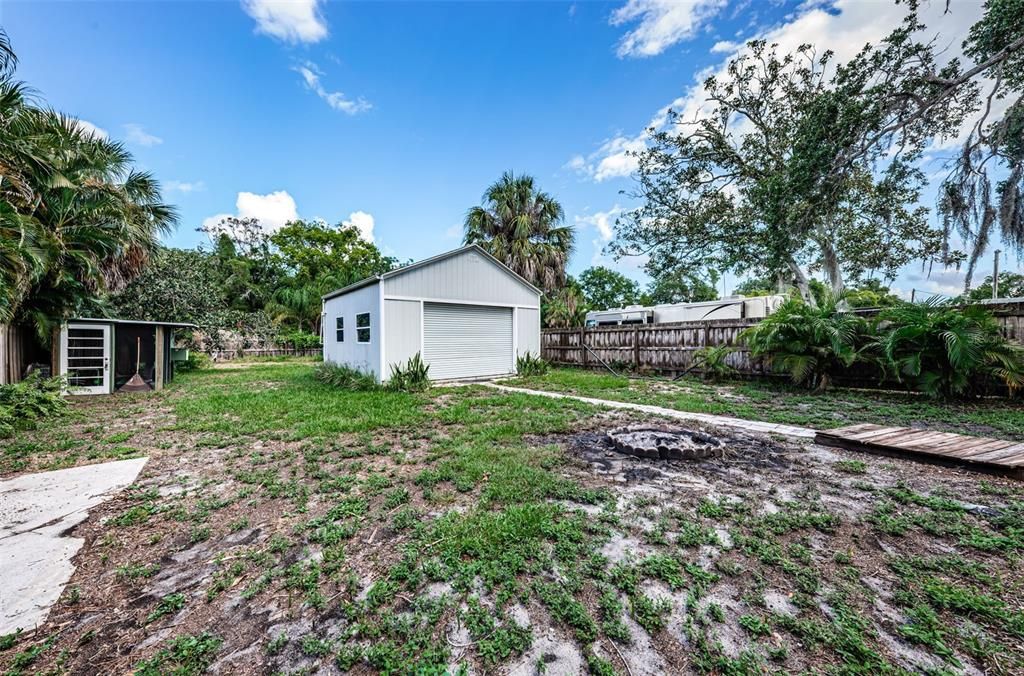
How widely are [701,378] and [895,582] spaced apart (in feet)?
26.5

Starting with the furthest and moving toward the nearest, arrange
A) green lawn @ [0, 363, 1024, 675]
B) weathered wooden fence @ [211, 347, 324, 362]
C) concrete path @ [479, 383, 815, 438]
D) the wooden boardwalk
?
weathered wooden fence @ [211, 347, 324, 362]
concrete path @ [479, 383, 815, 438]
the wooden boardwalk
green lawn @ [0, 363, 1024, 675]

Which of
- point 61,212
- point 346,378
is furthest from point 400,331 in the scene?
point 61,212

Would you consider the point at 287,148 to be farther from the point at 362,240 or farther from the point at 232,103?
the point at 362,240

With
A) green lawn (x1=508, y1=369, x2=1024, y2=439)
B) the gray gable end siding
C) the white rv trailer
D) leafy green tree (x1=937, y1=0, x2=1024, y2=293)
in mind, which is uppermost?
leafy green tree (x1=937, y1=0, x2=1024, y2=293)

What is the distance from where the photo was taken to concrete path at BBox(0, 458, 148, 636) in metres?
1.84

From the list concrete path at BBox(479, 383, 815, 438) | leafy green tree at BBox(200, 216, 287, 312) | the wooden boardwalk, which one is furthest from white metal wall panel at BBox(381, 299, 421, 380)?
leafy green tree at BBox(200, 216, 287, 312)

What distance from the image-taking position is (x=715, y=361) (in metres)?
8.95

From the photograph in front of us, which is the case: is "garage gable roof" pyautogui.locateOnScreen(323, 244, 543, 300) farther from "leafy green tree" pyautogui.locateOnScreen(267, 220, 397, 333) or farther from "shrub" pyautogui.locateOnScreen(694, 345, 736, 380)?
"leafy green tree" pyautogui.locateOnScreen(267, 220, 397, 333)

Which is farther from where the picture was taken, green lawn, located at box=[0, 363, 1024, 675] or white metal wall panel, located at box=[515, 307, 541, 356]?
white metal wall panel, located at box=[515, 307, 541, 356]

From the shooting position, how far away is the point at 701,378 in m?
9.41

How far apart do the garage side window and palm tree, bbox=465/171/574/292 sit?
21.5ft

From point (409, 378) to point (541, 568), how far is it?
670 cm

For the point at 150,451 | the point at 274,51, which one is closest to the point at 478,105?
the point at 274,51

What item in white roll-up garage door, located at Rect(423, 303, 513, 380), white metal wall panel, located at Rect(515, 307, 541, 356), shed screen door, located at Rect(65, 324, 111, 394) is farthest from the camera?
Result: white metal wall panel, located at Rect(515, 307, 541, 356)
